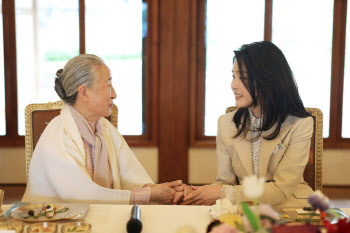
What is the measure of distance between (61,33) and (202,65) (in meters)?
1.52

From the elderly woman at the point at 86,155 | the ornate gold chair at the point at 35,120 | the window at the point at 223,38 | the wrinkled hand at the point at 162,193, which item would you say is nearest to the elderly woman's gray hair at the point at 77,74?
the elderly woman at the point at 86,155

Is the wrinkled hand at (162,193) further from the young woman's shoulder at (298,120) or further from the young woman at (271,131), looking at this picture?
the young woman's shoulder at (298,120)

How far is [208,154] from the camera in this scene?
4.50m

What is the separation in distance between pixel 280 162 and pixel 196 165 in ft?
8.15

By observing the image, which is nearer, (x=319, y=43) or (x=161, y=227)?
(x=161, y=227)

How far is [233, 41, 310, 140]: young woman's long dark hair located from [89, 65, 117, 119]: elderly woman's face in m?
0.66

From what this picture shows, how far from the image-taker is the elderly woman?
1885 millimetres

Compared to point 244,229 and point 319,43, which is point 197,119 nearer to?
point 319,43

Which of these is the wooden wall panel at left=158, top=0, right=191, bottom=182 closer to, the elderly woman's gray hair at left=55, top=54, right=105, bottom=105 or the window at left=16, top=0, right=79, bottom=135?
the window at left=16, top=0, right=79, bottom=135

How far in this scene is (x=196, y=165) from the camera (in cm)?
454

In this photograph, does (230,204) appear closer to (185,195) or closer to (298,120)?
(185,195)

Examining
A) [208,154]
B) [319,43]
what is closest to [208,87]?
[208,154]

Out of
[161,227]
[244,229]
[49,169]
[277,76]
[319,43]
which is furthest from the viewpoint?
[319,43]

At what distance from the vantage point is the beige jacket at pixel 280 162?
2018 mm
